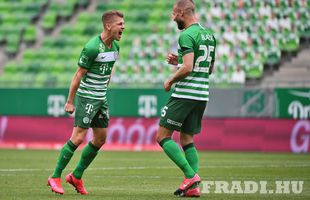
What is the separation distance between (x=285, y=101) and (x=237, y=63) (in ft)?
13.6

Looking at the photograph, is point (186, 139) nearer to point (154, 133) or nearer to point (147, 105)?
point (154, 133)

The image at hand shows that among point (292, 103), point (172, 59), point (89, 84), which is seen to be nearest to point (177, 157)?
point (172, 59)

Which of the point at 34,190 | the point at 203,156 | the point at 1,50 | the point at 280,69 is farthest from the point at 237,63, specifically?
the point at 34,190

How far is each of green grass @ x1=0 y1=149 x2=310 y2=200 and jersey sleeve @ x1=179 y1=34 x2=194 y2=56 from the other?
170cm

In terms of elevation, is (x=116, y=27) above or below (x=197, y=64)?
above

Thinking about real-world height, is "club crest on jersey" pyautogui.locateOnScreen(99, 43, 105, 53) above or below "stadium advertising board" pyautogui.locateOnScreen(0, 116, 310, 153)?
above

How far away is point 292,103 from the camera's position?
70.3 ft

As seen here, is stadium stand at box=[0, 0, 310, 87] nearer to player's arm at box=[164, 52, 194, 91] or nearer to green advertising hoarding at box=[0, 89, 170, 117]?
green advertising hoarding at box=[0, 89, 170, 117]

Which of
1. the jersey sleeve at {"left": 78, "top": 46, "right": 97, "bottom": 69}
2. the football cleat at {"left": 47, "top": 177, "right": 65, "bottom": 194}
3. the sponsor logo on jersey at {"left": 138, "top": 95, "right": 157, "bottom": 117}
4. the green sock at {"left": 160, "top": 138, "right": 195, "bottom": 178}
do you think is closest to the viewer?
the green sock at {"left": 160, "top": 138, "right": 195, "bottom": 178}

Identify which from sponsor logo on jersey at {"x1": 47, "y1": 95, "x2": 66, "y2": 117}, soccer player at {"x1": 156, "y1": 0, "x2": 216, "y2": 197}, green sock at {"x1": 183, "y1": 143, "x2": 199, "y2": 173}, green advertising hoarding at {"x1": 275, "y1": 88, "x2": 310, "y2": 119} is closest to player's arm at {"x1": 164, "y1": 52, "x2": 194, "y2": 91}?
soccer player at {"x1": 156, "y1": 0, "x2": 216, "y2": 197}

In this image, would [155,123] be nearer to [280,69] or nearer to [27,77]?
[280,69]

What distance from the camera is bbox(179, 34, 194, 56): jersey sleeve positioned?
1003cm

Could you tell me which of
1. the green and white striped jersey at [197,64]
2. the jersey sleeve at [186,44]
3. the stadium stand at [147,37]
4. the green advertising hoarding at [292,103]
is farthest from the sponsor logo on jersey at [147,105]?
the jersey sleeve at [186,44]

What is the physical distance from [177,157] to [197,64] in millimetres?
1129
